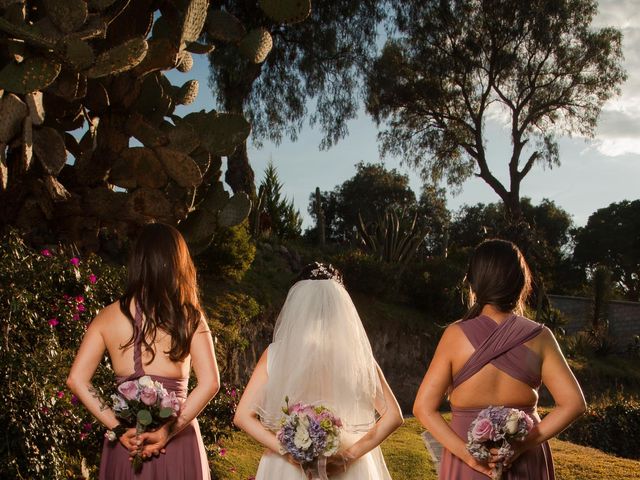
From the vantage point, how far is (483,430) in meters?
3.35

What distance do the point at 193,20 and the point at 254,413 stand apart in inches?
268

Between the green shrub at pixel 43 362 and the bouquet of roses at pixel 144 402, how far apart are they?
2871mm

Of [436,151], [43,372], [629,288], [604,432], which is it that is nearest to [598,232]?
[629,288]

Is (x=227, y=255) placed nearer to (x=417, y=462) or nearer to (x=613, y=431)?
(x=417, y=462)

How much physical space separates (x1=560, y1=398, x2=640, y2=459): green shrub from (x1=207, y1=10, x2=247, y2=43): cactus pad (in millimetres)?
8956

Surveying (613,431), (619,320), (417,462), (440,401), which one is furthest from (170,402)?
(619,320)

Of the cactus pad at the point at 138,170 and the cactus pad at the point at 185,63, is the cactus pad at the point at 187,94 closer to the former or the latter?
the cactus pad at the point at 185,63

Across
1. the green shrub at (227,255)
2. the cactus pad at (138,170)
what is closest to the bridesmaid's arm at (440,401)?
the cactus pad at (138,170)

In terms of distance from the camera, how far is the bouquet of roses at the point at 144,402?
351cm

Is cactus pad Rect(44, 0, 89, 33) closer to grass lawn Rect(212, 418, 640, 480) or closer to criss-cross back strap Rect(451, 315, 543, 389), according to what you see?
grass lawn Rect(212, 418, 640, 480)

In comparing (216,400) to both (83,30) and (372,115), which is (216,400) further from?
(372,115)

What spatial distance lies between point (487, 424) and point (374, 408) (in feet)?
2.05

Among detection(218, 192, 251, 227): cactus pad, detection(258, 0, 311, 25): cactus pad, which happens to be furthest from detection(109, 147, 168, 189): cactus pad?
detection(258, 0, 311, 25): cactus pad

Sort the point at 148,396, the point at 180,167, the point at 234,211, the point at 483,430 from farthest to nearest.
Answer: the point at 234,211, the point at 180,167, the point at 148,396, the point at 483,430
